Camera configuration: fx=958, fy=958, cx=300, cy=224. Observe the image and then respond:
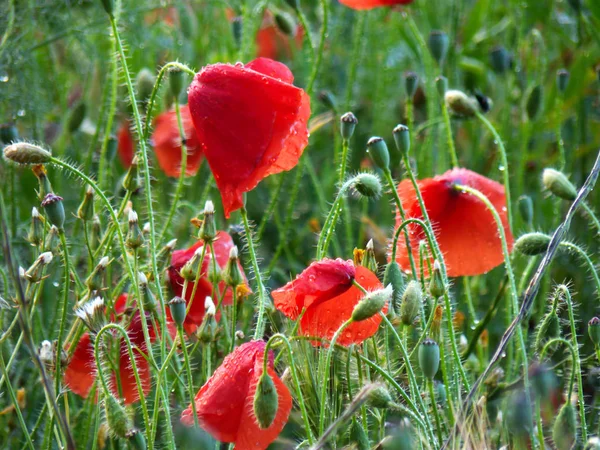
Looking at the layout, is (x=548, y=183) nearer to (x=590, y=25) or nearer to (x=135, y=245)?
(x=135, y=245)

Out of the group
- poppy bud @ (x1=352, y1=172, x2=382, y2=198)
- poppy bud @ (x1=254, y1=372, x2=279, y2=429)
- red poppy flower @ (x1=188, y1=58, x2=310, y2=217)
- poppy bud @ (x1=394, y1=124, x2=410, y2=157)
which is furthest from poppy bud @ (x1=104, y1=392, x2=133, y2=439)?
poppy bud @ (x1=394, y1=124, x2=410, y2=157)

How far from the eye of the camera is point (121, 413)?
34.4 inches

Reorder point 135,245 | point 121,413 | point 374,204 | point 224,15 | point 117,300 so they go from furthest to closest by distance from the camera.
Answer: point 224,15, point 374,204, point 117,300, point 135,245, point 121,413

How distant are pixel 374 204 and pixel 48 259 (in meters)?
0.95

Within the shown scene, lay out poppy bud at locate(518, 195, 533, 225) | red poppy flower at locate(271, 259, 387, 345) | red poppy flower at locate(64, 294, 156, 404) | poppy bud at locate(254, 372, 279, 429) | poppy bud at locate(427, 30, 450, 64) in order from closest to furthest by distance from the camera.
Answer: poppy bud at locate(254, 372, 279, 429) → red poppy flower at locate(271, 259, 387, 345) → red poppy flower at locate(64, 294, 156, 404) → poppy bud at locate(518, 195, 533, 225) → poppy bud at locate(427, 30, 450, 64)

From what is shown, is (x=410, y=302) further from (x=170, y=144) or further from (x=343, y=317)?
(x=170, y=144)

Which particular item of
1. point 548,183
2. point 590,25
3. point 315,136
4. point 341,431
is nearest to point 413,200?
point 548,183

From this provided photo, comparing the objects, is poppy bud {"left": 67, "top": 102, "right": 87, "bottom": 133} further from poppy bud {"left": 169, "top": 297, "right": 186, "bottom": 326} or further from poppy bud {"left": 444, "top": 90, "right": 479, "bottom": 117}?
poppy bud {"left": 169, "top": 297, "right": 186, "bottom": 326}

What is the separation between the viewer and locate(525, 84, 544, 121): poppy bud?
58.4 inches

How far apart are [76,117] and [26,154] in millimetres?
597

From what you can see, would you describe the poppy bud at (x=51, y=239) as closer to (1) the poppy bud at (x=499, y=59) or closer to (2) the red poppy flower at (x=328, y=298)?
(2) the red poppy flower at (x=328, y=298)

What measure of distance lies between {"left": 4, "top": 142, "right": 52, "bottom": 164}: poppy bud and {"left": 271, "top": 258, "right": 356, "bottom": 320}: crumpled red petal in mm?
274

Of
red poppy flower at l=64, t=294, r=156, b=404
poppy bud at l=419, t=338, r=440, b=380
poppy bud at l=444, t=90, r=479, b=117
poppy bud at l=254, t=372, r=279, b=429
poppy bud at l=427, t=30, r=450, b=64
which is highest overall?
poppy bud at l=427, t=30, r=450, b=64

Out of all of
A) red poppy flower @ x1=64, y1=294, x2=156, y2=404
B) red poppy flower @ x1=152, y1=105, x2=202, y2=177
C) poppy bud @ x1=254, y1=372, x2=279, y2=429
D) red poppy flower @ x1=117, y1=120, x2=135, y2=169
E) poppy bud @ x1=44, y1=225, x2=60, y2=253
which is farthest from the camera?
red poppy flower @ x1=117, y1=120, x2=135, y2=169
